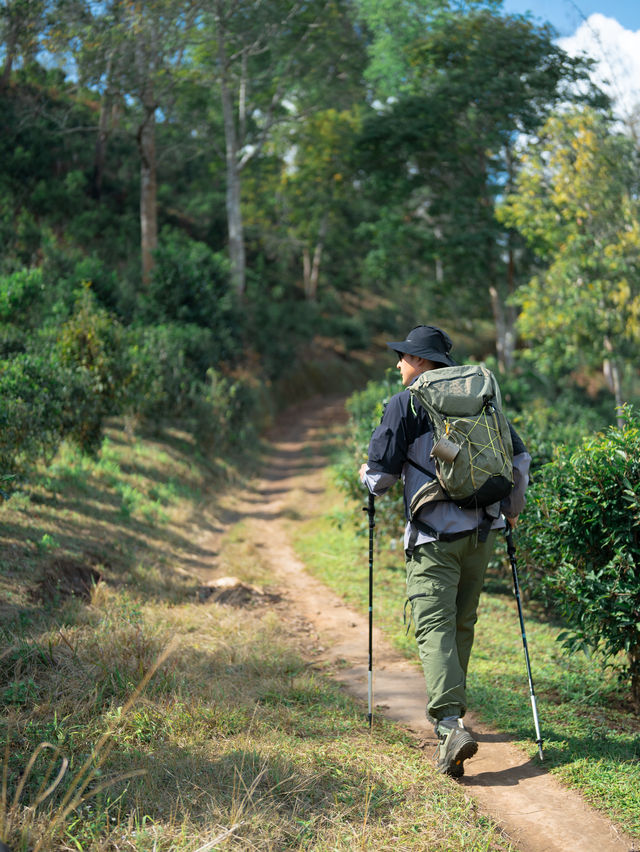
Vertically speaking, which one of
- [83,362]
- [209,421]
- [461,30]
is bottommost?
[209,421]

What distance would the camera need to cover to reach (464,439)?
366cm

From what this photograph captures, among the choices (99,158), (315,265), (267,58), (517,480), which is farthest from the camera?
(315,265)

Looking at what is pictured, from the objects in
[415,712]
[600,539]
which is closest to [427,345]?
[600,539]

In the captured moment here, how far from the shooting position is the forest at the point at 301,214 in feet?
24.1

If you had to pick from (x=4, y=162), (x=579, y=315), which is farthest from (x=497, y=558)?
(x=4, y=162)

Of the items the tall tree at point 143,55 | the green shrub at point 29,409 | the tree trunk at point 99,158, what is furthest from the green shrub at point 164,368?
the tree trunk at point 99,158

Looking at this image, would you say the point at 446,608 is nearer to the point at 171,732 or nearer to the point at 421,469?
the point at 421,469

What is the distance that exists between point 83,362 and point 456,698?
7.18m

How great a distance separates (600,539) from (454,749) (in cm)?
172

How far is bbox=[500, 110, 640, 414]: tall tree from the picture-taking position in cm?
1363

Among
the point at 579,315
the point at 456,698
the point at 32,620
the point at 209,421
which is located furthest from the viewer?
the point at 579,315

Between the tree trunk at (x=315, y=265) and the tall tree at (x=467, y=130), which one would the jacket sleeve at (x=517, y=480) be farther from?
the tree trunk at (x=315, y=265)

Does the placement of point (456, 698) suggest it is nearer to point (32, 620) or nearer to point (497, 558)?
point (32, 620)

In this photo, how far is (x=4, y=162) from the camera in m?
19.6
